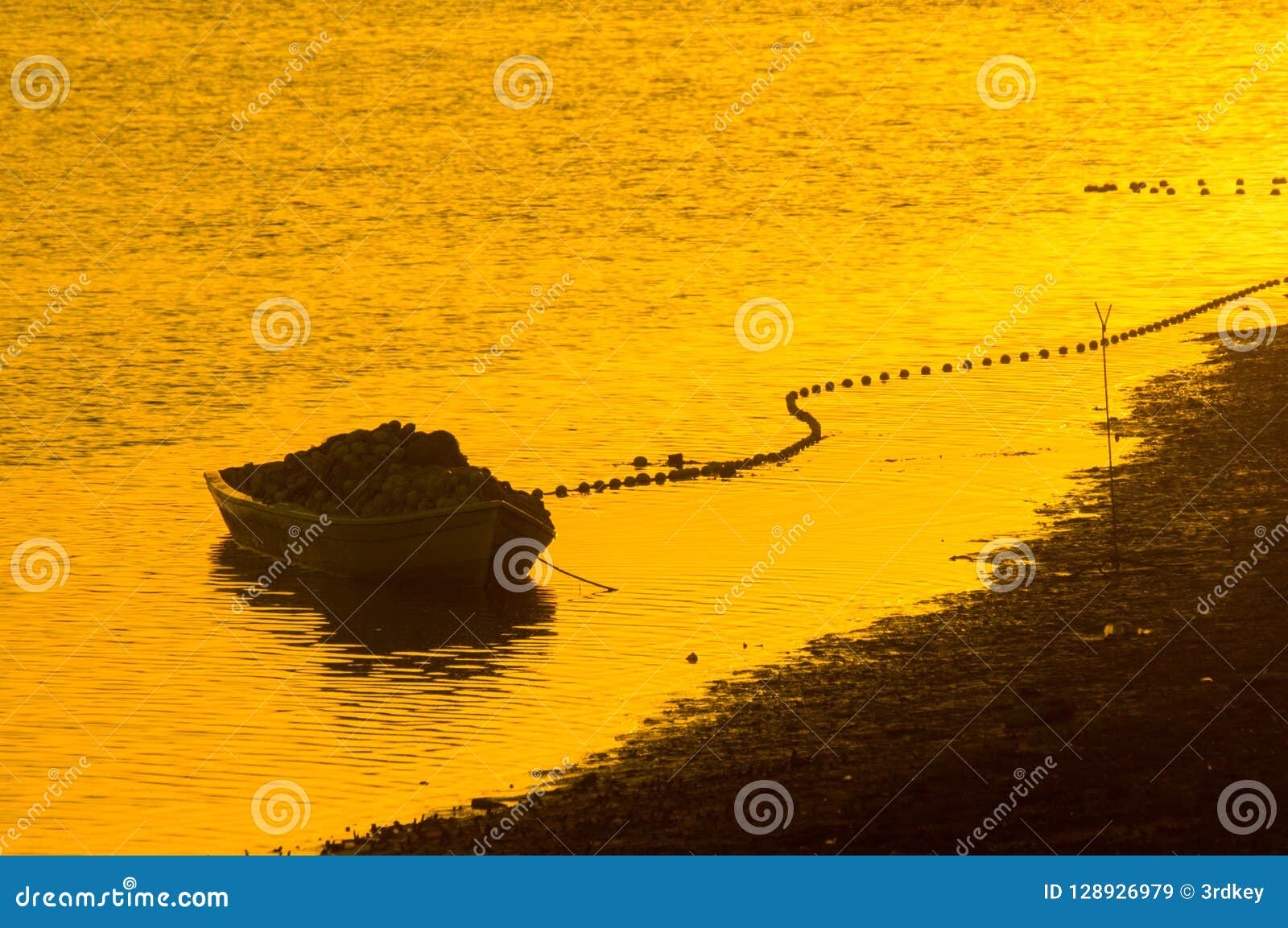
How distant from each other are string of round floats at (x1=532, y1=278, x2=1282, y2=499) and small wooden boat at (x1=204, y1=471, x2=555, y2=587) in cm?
250

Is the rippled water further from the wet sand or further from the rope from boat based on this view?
the wet sand

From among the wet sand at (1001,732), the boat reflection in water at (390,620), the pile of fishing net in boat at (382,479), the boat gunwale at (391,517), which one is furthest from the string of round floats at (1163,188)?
the boat reflection in water at (390,620)

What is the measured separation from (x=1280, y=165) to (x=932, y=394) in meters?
31.8

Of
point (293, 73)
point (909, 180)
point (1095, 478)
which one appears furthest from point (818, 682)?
point (293, 73)

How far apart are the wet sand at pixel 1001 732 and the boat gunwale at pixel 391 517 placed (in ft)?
14.3

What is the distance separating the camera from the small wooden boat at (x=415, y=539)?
23.2 m

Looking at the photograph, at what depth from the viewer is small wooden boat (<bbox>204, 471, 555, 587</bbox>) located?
2322 cm

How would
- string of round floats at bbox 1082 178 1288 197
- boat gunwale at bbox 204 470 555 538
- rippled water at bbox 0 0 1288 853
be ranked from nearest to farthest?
rippled water at bbox 0 0 1288 853 < boat gunwale at bbox 204 470 555 538 < string of round floats at bbox 1082 178 1288 197

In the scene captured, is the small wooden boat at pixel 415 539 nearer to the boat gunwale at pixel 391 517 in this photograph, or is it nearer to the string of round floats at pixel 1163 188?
the boat gunwale at pixel 391 517

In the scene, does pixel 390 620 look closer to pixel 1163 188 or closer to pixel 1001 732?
pixel 1001 732

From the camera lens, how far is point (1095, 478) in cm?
2703

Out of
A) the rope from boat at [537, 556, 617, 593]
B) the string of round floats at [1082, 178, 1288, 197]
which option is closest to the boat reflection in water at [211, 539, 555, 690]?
the rope from boat at [537, 556, 617, 593]

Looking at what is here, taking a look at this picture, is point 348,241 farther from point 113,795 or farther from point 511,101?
point 113,795

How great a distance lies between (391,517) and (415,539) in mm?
381
